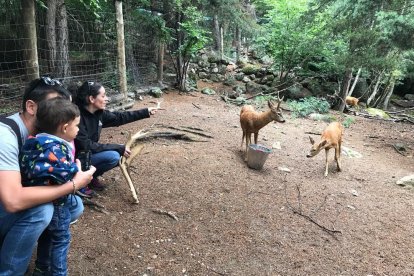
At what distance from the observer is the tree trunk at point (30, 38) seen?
4.65 meters

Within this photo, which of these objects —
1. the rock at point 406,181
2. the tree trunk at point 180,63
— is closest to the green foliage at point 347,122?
the rock at point 406,181

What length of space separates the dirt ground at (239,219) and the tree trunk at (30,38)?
163 centimetres

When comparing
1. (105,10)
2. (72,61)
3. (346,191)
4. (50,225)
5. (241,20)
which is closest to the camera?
(50,225)

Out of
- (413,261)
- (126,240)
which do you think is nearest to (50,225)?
(126,240)

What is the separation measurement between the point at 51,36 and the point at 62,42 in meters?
0.33

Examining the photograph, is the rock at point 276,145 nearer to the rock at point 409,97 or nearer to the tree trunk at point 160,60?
the tree trunk at point 160,60

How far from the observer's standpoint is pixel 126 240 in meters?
3.20

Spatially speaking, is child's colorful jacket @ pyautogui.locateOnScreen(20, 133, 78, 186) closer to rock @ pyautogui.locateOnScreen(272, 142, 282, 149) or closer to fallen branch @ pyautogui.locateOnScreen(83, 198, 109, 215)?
fallen branch @ pyautogui.locateOnScreen(83, 198, 109, 215)

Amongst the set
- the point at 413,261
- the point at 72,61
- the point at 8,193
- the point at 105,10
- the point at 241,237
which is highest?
the point at 105,10

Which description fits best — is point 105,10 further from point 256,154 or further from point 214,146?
point 256,154

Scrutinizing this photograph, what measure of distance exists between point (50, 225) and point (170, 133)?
12.8ft

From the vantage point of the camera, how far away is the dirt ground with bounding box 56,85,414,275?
3.11 meters

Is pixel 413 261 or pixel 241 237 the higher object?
pixel 241 237

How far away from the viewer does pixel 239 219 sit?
388 centimetres
